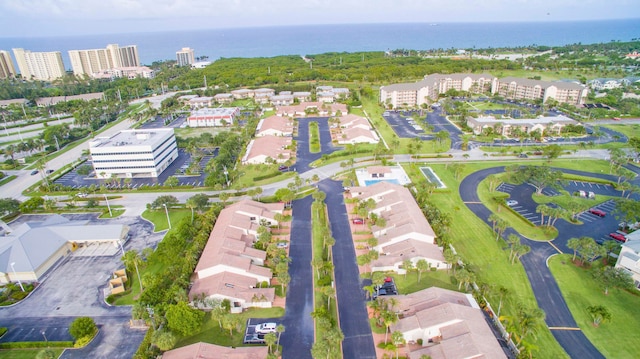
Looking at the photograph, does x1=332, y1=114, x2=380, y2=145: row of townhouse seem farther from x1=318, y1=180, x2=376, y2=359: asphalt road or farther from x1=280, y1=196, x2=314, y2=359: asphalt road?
x1=280, y1=196, x2=314, y2=359: asphalt road

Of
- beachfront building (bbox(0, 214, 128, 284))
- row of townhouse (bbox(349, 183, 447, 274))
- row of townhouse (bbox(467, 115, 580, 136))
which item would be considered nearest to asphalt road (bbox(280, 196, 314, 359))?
row of townhouse (bbox(349, 183, 447, 274))

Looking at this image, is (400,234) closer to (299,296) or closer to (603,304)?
(299,296)

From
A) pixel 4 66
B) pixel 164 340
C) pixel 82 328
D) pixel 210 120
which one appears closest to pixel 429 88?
pixel 210 120

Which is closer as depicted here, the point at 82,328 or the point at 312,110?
the point at 82,328

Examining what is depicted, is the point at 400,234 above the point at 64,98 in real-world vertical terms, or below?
below

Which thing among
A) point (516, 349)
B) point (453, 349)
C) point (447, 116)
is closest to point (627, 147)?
point (447, 116)

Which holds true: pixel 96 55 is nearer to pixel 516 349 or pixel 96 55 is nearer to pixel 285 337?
pixel 285 337
